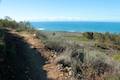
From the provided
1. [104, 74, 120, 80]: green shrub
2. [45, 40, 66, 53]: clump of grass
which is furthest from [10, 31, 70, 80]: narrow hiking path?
[104, 74, 120, 80]: green shrub

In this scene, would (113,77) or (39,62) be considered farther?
(39,62)

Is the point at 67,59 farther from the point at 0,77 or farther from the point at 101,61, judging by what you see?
the point at 0,77

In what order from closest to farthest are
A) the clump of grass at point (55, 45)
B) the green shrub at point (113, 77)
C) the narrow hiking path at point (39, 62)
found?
the green shrub at point (113, 77) < the narrow hiking path at point (39, 62) < the clump of grass at point (55, 45)

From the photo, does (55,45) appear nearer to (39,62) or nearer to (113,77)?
(39,62)

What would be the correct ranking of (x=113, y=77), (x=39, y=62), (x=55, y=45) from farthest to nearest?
(x=55, y=45) < (x=39, y=62) < (x=113, y=77)

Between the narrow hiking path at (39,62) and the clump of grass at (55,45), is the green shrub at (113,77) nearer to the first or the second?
the narrow hiking path at (39,62)

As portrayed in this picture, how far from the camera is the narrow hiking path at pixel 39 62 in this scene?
35.0ft

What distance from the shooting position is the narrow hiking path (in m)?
10.7

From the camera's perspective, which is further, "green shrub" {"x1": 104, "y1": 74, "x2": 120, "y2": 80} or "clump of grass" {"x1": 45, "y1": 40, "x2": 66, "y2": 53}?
"clump of grass" {"x1": 45, "y1": 40, "x2": 66, "y2": 53}

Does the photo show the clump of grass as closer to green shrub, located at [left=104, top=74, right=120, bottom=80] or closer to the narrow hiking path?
the narrow hiking path

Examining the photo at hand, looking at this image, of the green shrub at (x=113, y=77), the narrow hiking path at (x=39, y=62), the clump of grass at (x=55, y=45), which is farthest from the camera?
the clump of grass at (x=55, y=45)

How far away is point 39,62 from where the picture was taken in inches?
492

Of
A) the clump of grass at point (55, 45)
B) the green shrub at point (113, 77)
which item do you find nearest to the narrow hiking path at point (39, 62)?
the clump of grass at point (55, 45)

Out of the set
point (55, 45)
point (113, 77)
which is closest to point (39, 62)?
point (55, 45)
